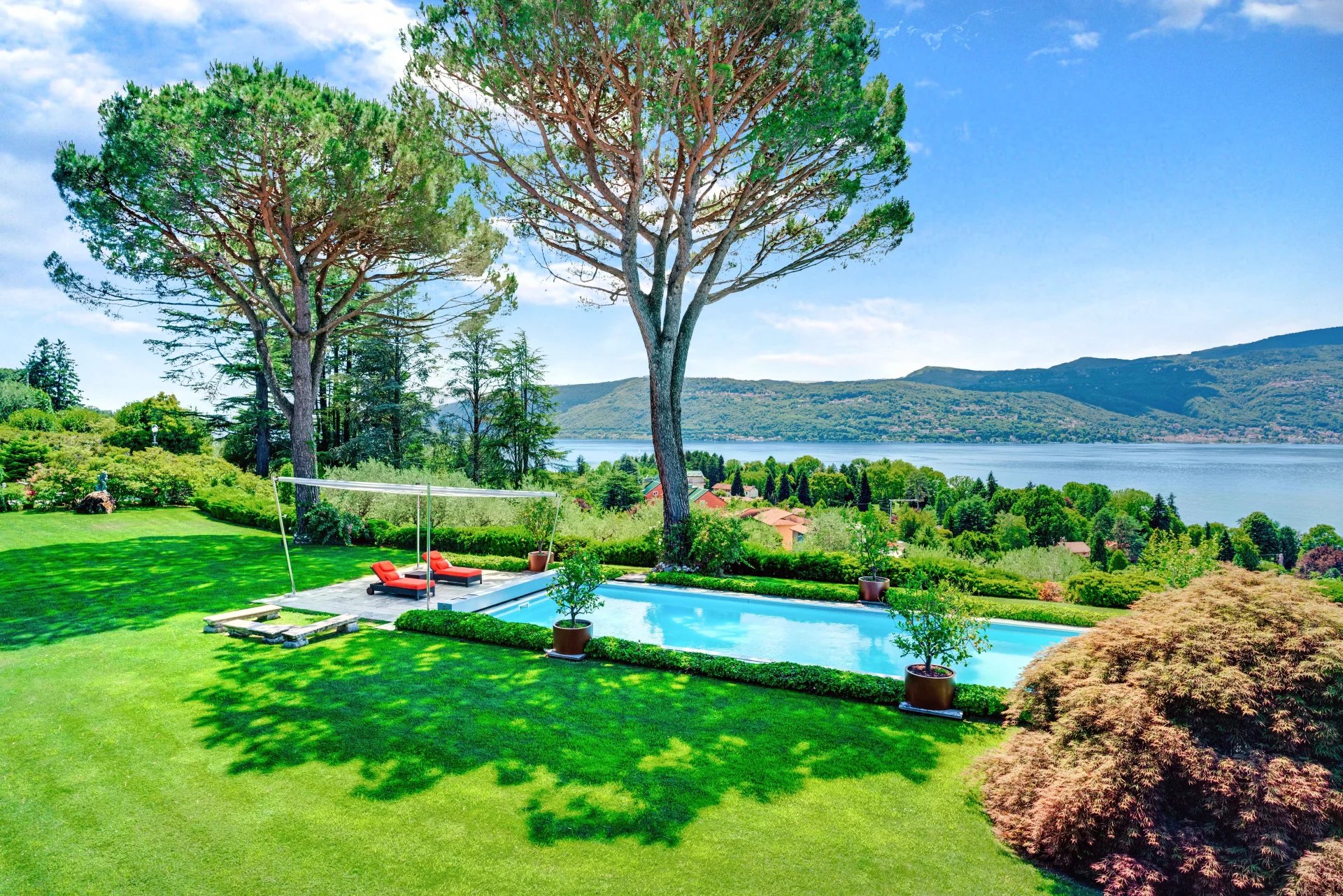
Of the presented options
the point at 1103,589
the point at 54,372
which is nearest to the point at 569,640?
the point at 1103,589

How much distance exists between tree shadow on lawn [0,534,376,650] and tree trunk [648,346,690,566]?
6.26 meters

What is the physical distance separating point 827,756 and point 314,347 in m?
17.1

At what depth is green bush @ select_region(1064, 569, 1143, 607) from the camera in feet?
34.7

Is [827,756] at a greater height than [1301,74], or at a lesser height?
lesser

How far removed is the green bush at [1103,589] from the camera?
34.7 feet

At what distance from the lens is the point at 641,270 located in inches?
550

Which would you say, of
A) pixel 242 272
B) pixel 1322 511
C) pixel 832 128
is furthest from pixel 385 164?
pixel 1322 511

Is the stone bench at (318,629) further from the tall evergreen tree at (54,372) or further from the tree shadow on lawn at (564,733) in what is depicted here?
the tall evergreen tree at (54,372)

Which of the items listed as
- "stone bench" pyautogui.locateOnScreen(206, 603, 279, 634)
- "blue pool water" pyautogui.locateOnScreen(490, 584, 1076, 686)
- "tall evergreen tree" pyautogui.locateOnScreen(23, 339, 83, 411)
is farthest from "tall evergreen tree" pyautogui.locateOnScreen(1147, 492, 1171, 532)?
"tall evergreen tree" pyautogui.locateOnScreen(23, 339, 83, 411)

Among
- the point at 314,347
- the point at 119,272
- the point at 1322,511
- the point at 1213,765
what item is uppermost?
the point at 119,272

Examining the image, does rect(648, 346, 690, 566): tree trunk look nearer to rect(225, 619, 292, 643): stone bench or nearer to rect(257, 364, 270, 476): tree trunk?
rect(225, 619, 292, 643): stone bench

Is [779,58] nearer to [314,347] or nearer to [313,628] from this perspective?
[313,628]

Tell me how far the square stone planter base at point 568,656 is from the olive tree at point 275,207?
10.1 m

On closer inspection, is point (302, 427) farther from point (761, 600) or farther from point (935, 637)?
point (935, 637)
